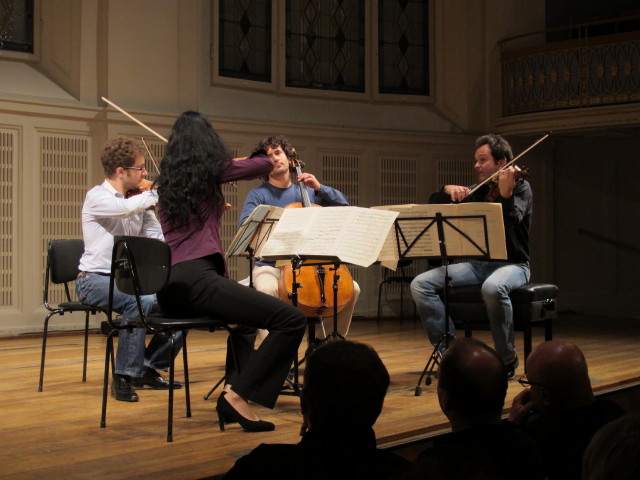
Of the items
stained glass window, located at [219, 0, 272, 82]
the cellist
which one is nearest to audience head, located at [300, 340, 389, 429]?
the cellist

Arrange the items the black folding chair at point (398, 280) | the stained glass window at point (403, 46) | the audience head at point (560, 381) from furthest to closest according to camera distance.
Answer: the stained glass window at point (403, 46) < the black folding chair at point (398, 280) < the audience head at point (560, 381)

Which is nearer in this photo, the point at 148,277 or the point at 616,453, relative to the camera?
the point at 616,453

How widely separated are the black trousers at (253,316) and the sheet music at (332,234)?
285 mm

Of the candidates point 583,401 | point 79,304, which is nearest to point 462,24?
point 79,304

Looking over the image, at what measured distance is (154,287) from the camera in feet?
12.0

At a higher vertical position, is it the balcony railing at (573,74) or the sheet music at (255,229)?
the balcony railing at (573,74)

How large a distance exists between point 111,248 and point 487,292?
2.18 m

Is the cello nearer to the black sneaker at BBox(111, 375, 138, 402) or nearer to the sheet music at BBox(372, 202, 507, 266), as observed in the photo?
the sheet music at BBox(372, 202, 507, 266)

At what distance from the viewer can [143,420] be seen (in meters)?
3.95

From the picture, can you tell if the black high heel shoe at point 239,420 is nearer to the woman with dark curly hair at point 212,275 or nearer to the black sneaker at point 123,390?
the woman with dark curly hair at point 212,275

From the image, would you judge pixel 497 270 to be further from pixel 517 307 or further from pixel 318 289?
pixel 318 289

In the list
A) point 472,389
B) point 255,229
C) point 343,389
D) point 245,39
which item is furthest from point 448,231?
point 245,39

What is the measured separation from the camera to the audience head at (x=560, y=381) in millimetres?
2436

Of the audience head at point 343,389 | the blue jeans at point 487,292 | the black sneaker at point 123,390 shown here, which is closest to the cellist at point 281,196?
the blue jeans at point 487,292
